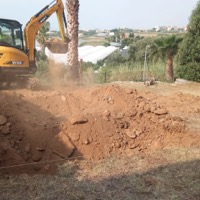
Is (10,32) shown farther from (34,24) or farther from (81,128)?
(81,128)

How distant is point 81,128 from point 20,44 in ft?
17.4

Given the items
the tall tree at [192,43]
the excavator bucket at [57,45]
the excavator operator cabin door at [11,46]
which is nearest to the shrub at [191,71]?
the tall tree at [192,43]

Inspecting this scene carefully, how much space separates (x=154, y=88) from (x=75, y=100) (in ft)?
21.3

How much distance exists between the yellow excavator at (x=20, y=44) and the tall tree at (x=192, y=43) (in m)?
7.61

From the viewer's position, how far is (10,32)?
11.5 meters

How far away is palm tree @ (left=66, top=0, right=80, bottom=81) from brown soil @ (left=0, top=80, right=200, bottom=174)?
5.92m

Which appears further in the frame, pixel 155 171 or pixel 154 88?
pixel 154 88

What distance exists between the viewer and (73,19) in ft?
53.0

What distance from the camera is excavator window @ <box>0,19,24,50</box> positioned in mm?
11414

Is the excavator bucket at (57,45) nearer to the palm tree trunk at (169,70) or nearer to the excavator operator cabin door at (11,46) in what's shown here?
the excavator operator cabin door at (11,46)

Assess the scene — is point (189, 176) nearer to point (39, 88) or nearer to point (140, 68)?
point (39, 88)

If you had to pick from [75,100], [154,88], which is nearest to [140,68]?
[154,88]

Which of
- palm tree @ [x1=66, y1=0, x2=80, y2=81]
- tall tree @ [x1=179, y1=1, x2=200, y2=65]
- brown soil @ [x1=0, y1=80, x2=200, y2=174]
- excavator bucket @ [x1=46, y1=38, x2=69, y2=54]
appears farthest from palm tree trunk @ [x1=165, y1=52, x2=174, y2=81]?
brown soil @ [x1=0, y1=80, x2=200, y2=174]

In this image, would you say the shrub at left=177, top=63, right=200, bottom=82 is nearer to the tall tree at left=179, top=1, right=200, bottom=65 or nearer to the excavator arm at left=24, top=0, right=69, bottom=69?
the tall tree at left=179, top=1, right=200, bottom=65
